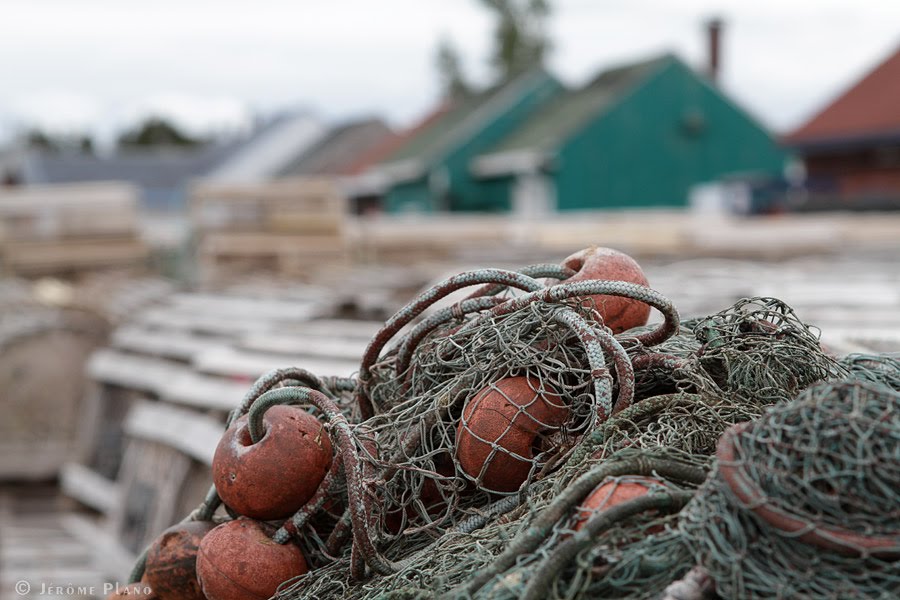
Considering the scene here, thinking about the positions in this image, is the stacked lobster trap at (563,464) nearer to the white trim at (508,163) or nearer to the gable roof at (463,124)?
the white trim at (508,163)

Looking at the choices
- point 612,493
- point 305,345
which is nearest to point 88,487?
point 305,345

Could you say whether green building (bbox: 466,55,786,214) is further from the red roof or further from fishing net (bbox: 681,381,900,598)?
fishing net (bbox: 681,381,900,598)

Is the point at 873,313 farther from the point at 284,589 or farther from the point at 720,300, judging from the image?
the point at 284,589

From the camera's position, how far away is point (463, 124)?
103 feet

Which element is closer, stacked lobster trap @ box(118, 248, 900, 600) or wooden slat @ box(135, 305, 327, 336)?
stacked lobster trap @ box(118, 248, 900, 600)

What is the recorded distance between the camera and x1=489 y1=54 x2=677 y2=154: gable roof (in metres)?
26.5

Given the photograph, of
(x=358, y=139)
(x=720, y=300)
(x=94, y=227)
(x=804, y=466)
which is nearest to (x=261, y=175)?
(x=358, y=139)

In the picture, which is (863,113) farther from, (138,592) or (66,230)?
(138,592)

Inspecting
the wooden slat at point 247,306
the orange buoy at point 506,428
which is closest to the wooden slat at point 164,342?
the wooden slat at point 247,306

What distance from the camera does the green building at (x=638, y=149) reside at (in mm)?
26188

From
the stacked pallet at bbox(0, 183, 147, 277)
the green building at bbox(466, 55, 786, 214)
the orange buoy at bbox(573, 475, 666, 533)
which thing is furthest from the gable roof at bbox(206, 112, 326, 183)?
the orange buoy at bbox(573, 475, 666, 533)

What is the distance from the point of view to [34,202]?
10945mm

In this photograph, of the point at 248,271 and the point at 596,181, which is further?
the point at 596,181

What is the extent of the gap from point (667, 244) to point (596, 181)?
15.6 meters
